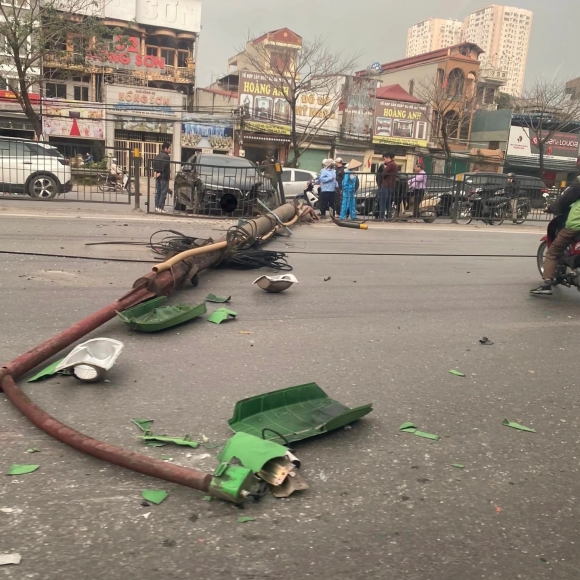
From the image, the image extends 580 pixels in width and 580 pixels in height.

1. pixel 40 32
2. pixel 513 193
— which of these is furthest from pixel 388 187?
pixel 40 32

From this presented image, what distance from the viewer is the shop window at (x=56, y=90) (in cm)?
3631

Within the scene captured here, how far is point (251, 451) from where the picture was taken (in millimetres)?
2436

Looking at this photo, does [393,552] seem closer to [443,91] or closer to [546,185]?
[546,185]

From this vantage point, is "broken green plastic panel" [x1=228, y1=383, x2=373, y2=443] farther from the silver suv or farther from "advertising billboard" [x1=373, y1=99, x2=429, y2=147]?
"advertising billboard" [x1=373, y1=99, x2=429, y2=147]

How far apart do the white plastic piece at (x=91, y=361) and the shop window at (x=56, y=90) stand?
37.5 meters

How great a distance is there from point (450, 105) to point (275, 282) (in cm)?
4039

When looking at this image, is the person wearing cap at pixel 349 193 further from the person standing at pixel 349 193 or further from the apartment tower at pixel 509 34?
the apartment tower at pixel 509 34

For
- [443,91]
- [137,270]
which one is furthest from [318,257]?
[443,91]

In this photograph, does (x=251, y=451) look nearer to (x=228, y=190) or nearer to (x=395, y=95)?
(x=228, y=190)

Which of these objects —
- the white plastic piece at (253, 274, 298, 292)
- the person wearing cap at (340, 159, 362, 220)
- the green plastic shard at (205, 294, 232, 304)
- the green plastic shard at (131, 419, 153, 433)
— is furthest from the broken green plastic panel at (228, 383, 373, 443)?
the person wearing cap at (340, 159, 362, 220)

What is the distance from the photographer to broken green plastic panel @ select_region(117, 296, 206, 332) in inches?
172

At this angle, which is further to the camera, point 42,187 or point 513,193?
point 513,193

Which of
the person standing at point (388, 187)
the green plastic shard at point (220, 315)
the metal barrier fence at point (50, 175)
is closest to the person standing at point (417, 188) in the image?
the person standing at point (388, 187)

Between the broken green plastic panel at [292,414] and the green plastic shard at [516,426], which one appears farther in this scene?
the green plastic shard at [516,426]
